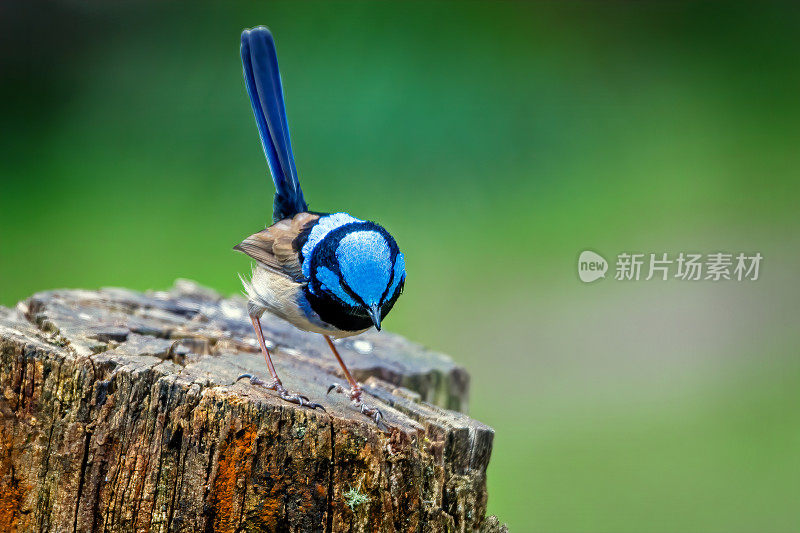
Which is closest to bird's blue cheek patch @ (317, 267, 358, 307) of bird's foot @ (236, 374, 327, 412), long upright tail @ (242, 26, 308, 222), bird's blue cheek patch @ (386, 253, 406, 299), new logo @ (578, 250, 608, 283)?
bird's blue cheek patch @ (386, 253, 406, 299)

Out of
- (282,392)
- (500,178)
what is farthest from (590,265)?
(282,392)

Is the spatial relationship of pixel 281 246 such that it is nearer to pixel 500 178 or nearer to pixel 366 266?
pixel 366 266

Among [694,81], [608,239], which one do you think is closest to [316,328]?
[608,239]

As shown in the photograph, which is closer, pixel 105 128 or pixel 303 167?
pixel 303 167

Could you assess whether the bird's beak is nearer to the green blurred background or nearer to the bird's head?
the bird's head

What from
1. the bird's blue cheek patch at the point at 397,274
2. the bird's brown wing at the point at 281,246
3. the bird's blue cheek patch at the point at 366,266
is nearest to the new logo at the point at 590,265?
the bird's brown wing at the point at 281,246

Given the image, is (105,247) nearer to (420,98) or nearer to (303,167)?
(303,167)
